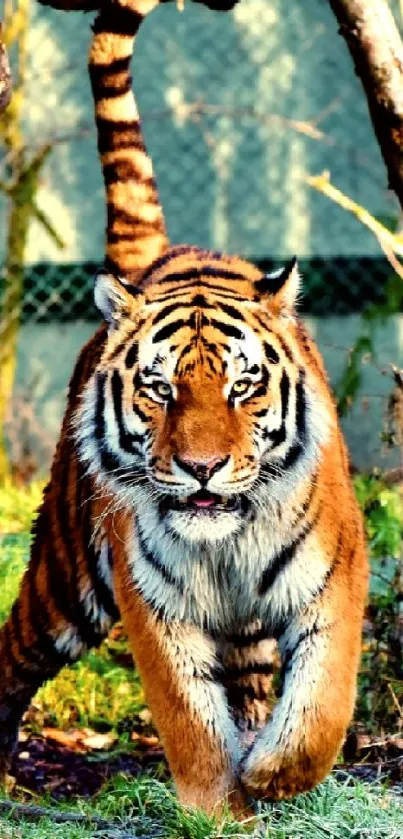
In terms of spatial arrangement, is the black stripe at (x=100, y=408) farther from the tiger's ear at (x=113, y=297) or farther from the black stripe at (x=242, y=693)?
the black stripe at (x=242, y=693)

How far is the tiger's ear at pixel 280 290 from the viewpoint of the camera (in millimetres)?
3334

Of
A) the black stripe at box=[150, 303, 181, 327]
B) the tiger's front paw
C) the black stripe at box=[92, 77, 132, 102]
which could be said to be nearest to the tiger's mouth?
the black stripe at box=[150, 303, 181, 327]

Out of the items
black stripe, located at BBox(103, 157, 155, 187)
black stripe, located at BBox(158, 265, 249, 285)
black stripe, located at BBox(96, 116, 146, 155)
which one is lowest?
black stripe, located at BBox(158, 265, 249, 285)

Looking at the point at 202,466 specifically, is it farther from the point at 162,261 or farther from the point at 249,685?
the point at 249,685

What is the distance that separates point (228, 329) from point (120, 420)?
31cm

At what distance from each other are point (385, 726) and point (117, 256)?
148 cm

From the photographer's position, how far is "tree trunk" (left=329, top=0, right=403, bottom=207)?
13.0 feet

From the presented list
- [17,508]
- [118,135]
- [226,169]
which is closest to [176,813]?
[118,135]

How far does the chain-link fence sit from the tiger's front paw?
4678 mm

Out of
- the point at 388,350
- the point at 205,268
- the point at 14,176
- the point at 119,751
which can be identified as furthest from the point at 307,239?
the point at 205,268

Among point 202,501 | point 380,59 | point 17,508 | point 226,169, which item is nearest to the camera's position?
point 202,501

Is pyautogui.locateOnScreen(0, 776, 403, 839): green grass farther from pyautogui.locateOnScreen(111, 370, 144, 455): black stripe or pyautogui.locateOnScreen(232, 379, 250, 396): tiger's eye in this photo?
pyautogui.locateOnScreen(232, 379, 250, 396): tiger's eye

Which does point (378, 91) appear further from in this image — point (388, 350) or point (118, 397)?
point (388, 350)

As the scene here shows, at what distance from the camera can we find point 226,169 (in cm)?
830
